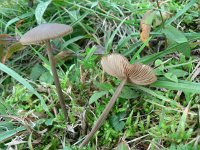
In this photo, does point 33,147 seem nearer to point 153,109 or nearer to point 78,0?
point 153,109

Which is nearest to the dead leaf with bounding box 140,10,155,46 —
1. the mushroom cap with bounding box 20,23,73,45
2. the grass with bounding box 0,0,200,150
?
the grass with bounding box 0,0,200,150

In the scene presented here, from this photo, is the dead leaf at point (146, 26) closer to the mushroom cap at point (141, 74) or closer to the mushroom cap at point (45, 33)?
the mushroom cap at point (141, 74)

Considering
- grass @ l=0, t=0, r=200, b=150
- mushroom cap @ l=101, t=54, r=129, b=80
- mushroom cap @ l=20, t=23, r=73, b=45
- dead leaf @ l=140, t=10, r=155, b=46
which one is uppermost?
mushroom cap @ l=20, t=23, r=73, b=45

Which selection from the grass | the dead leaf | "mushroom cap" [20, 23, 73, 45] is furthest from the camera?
the dead leaf

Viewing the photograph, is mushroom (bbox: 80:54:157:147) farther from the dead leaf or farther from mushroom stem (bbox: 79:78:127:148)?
the dead leaf

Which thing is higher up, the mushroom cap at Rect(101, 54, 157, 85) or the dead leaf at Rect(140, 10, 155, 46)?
the dead leaf at Rect(140, 10, 155, 46)

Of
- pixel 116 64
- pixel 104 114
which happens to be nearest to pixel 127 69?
pixel 116 64
